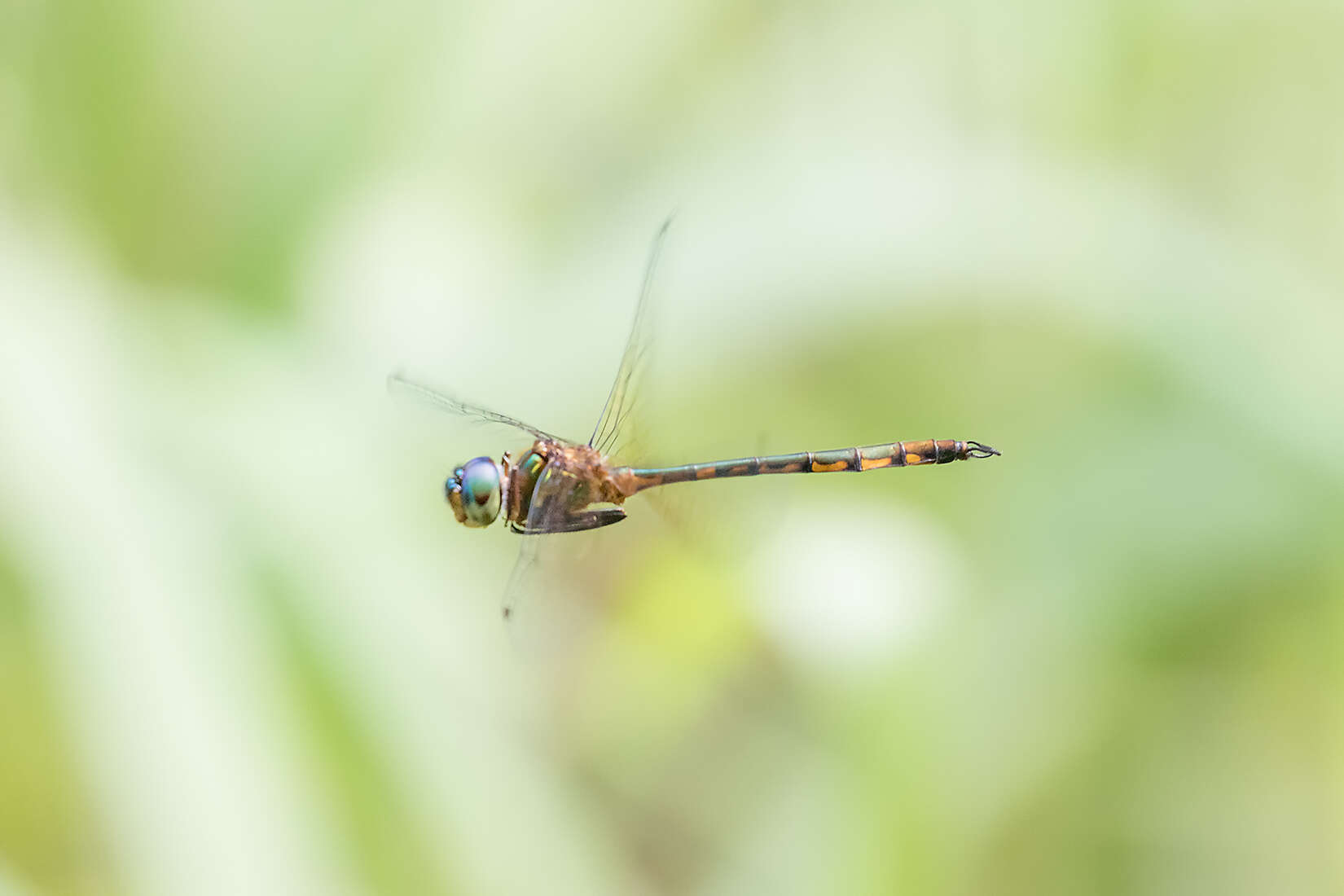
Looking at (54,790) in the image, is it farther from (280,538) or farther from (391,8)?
(391,8)

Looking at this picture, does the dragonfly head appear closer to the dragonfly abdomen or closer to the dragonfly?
the dragonfly

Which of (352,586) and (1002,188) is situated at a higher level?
(1002,188)

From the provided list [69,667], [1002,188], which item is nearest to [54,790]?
[69,667]

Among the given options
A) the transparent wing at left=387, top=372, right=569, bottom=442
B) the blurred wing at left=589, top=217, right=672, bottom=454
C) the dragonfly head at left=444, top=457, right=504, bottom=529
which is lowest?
the dragonfly head at left=444, top=457, right=504, bottom=529

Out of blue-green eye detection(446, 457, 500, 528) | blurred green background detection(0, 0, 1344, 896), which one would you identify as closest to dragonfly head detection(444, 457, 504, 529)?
blue-green eye detection(446, 457, 500, 528)

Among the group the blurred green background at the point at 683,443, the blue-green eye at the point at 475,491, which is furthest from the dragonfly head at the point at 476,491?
the blurred green background at the point at 683,443

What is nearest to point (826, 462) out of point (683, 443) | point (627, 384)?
point (683, 443)
